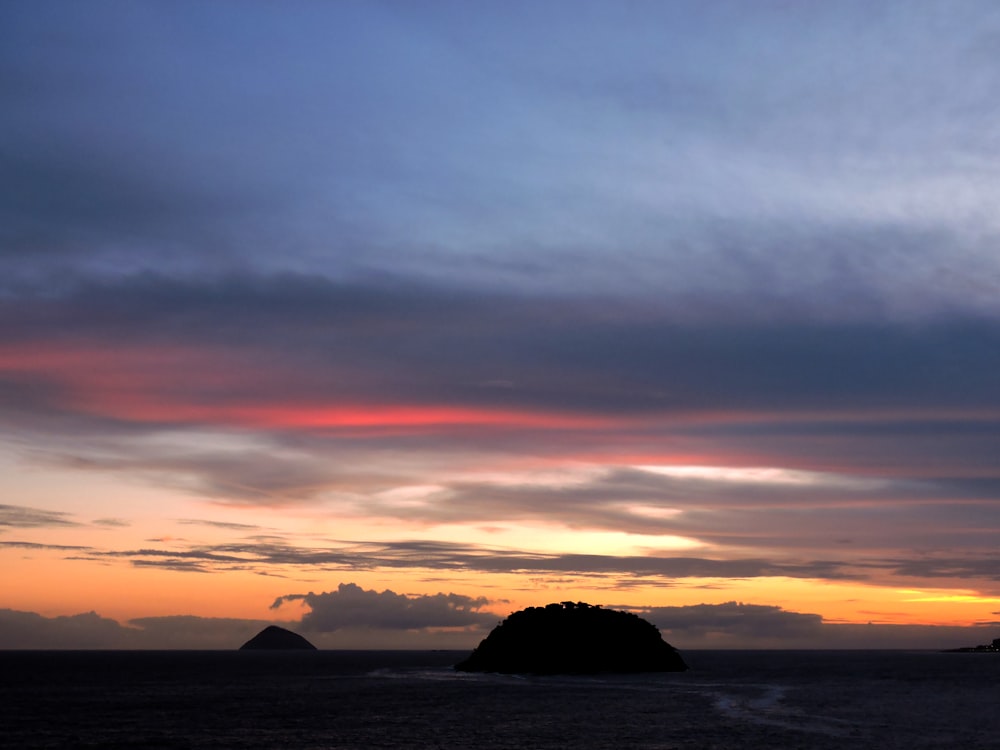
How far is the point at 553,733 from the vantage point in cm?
10338

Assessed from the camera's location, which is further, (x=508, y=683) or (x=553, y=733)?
(x=508, y=683)

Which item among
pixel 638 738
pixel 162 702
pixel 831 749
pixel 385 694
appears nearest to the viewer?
pixel 831 749

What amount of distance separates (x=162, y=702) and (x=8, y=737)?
49618mm

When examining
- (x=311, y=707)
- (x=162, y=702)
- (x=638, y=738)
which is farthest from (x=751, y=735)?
(x=162, y=702)

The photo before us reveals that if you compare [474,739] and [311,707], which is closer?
[474,739]

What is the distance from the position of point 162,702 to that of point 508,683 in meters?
71.6

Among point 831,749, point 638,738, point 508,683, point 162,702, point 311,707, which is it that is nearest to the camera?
point 831,749

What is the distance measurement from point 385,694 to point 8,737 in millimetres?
73699

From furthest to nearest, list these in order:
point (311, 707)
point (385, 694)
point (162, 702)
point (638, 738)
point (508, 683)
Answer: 1. point (508, 683)
2. point (385, 694)
3. point (162, 702)
4. point (311, 707)
5. point (638, 738)

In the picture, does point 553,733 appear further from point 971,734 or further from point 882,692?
point 882,692

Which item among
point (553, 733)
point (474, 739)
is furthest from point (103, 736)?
point (553, 733)

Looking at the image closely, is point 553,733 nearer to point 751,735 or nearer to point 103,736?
point 751,735

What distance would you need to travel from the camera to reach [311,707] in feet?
454

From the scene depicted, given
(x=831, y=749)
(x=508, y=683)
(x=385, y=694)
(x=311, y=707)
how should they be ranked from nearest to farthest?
1. (x=831, y=749)
2. (x=311, y=707)
3. (x=385, y=694)
4. (x=508, y=683)
